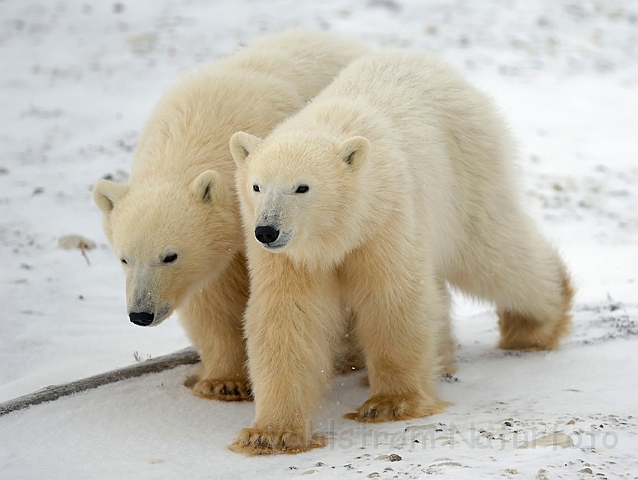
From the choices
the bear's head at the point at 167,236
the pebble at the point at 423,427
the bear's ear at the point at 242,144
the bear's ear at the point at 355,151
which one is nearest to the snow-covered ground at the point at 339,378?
the pebble at the point at 423,427

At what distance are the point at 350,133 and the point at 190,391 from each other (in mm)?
1788

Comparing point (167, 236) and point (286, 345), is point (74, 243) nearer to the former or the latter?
point (167, 236)

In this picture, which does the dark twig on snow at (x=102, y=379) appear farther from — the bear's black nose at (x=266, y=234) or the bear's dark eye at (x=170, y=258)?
the bear's black nose at (x=266, y=234)

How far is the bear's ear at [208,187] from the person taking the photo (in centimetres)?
428

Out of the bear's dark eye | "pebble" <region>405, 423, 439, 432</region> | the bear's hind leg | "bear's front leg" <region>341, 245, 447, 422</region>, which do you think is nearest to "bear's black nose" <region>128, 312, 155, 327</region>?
the bear's dark eye

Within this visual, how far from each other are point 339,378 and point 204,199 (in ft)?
4.94

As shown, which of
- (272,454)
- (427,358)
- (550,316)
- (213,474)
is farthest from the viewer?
(550,316)

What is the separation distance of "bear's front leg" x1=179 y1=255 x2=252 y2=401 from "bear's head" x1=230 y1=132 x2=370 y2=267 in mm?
847

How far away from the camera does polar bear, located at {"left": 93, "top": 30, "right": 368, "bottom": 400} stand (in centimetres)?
414

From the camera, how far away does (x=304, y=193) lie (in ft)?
12.0

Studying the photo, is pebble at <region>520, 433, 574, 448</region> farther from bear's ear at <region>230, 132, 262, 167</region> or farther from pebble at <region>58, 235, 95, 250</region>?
pebble at <region>58, 235, 95, 250</region>

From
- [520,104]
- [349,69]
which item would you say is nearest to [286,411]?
[349,69]

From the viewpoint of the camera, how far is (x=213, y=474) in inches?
136

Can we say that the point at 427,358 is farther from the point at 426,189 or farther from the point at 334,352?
the point at 426,189
